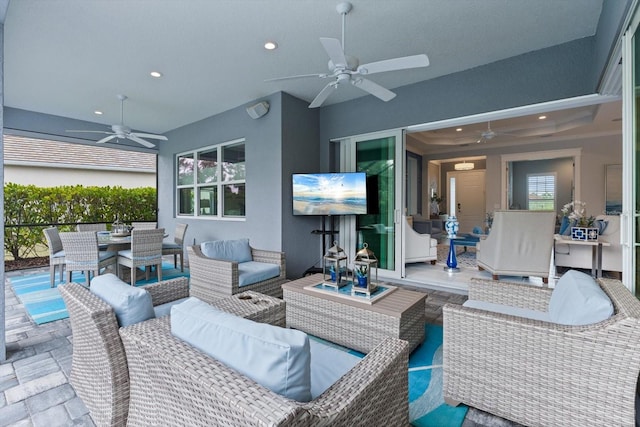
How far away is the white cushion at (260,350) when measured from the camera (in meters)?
0.90

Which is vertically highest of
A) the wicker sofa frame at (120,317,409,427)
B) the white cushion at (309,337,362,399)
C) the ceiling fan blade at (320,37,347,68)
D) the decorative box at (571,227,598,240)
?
the ceiling fan blade at (320,37,347,68)

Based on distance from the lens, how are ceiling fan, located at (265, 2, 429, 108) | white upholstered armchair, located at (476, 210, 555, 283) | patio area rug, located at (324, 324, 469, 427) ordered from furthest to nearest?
white upholstered armchair, located at (476, 210, 555, 283), ceiling fan, located at (265, 2, 429, 108), patio area rug, located at (324, 324, 469, 427)

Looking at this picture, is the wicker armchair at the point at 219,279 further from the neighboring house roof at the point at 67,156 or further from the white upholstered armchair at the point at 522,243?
the neighboring house roof at the point at 67,156

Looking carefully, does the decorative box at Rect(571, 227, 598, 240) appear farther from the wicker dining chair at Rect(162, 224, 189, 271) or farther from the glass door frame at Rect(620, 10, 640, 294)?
the wicker dining chair at Rect(162, 224, 189, 271)

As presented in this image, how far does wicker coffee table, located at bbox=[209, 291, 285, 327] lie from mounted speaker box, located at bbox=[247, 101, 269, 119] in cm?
342

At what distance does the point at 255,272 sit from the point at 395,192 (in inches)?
96.7

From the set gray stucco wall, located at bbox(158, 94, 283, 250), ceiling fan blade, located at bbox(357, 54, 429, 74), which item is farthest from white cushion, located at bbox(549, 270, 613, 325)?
gray stucco wall, located at bbox(158, 94, 283, 250)

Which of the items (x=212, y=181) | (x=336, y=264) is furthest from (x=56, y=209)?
(x=336, y=264)

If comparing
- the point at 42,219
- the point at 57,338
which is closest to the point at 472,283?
the point at 57,338

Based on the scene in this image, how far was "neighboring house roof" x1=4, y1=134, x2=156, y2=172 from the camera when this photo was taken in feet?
22.1

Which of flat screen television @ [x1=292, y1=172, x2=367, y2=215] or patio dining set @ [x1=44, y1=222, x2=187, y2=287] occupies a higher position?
flat screen television @ [x1=292, y1=172, x2=367, y2=215]

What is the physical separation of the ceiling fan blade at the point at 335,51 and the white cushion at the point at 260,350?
190cm

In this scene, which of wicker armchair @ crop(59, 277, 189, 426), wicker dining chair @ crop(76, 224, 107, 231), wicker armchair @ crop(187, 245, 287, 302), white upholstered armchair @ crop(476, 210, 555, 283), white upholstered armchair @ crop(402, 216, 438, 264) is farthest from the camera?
wicker dining chair @ crop(76, 224, 107, 231)

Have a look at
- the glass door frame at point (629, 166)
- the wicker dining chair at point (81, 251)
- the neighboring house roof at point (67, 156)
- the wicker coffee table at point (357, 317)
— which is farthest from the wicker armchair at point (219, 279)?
the neighboring house roof at point (67, 156)
